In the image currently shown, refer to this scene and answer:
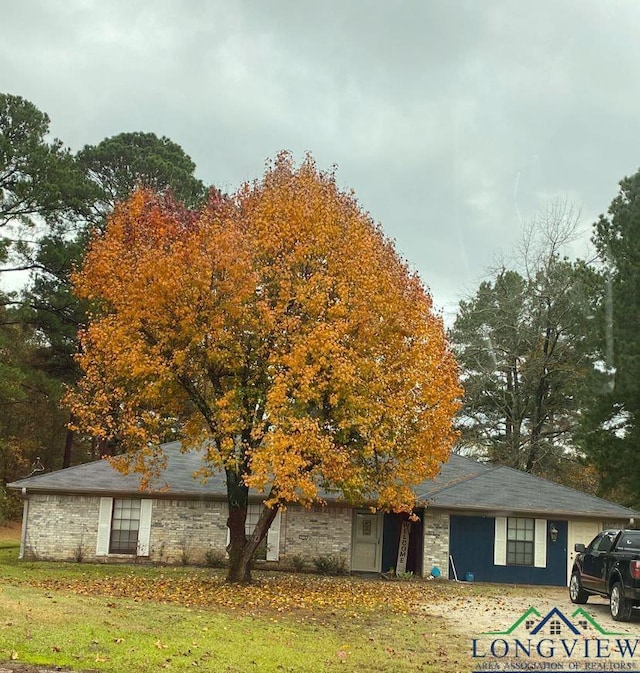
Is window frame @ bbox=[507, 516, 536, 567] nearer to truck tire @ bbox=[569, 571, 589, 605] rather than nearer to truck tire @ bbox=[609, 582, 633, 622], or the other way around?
truck tire @ bbox=[569, 571, 589, 605]

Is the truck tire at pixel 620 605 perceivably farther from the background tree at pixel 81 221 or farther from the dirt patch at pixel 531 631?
the background tree at pixel 81 221

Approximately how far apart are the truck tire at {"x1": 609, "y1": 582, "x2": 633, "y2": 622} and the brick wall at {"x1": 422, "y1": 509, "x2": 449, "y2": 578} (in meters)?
8.88

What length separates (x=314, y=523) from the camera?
942 inches

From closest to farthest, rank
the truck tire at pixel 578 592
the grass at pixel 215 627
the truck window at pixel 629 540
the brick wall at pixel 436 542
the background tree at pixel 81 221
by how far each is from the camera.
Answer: the grass at pixel 215 627, the truck window at pixel 629 540, the truck tire at pixel 578 592, the brick wall at pixel 436 542, the background tree at pixel 81 221

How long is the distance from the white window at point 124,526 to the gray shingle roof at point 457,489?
19.7 inches

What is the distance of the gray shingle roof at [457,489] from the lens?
75.7 feet

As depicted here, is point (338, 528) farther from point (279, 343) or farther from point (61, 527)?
point (279, 343)

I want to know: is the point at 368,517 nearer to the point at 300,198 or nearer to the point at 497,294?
the point at 300,198

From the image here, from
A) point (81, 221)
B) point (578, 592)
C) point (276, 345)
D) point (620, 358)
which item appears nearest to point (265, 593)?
point (276, 345)

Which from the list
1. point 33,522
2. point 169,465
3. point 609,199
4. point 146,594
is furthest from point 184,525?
point 609,199

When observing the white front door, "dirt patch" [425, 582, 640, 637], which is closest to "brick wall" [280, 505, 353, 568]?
"dirt patch" [425, 582, 640, 637]

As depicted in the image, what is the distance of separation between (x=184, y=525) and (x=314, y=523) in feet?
12.9

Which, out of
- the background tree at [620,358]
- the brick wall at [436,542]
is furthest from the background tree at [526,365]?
the brick wall at [436,542]

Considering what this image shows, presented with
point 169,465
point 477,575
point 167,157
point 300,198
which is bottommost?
point 477,575
